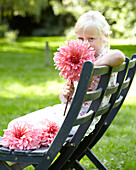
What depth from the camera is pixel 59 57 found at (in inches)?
87.9

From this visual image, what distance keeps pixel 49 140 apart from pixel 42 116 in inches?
14.4

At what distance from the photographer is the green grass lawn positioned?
12.3 ft

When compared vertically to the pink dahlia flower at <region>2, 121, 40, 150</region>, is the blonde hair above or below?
above

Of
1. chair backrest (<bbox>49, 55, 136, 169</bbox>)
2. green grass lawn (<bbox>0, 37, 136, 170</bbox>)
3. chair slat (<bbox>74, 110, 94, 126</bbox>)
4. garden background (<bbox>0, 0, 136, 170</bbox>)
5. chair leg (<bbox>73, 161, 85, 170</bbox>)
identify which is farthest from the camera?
garden background (<bbox>0, 0, 136, 170</bbox>)

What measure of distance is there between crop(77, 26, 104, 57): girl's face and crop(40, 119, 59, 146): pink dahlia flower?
2.13 ft

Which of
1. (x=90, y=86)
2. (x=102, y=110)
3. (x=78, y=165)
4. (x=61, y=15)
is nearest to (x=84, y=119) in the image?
(x=102, y=110)

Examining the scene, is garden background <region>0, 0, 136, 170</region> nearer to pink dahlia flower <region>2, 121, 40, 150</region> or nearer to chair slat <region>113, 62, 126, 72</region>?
chair slat <region>113, 62, 126, 72</region>

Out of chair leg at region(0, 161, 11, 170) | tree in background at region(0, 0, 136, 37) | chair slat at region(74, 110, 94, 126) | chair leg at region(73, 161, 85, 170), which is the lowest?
tree in background at region(0, 0, 136, 37)

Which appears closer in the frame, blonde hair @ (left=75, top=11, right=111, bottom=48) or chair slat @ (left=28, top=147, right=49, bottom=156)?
chair slat @ (left=28, top=147, right=49, bottom=156)

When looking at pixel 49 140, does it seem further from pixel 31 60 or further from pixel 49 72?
pixel 31 60

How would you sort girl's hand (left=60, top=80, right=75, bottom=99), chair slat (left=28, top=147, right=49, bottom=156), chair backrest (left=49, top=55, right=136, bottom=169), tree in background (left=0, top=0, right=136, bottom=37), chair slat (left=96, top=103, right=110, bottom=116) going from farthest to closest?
1. tree in background (left=0, top=0, right=136, bottom=37)
2. girl's hand (left=60, top=80, right=75, bottom=99)
3. chair slat (left=96, top=103, right=110, bottom=116)
4. chair slat (left=28, top=147, right=49, bottom=156)
5. chair backrest (left=49, top=55, right=136, bottom=169)

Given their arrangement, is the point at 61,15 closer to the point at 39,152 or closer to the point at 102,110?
the point at 102,110

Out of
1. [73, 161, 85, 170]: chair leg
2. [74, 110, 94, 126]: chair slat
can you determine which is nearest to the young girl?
[74, 110, 94, 126]: chair slat

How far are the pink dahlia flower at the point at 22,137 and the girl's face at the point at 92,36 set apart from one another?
→ 2.43ft
